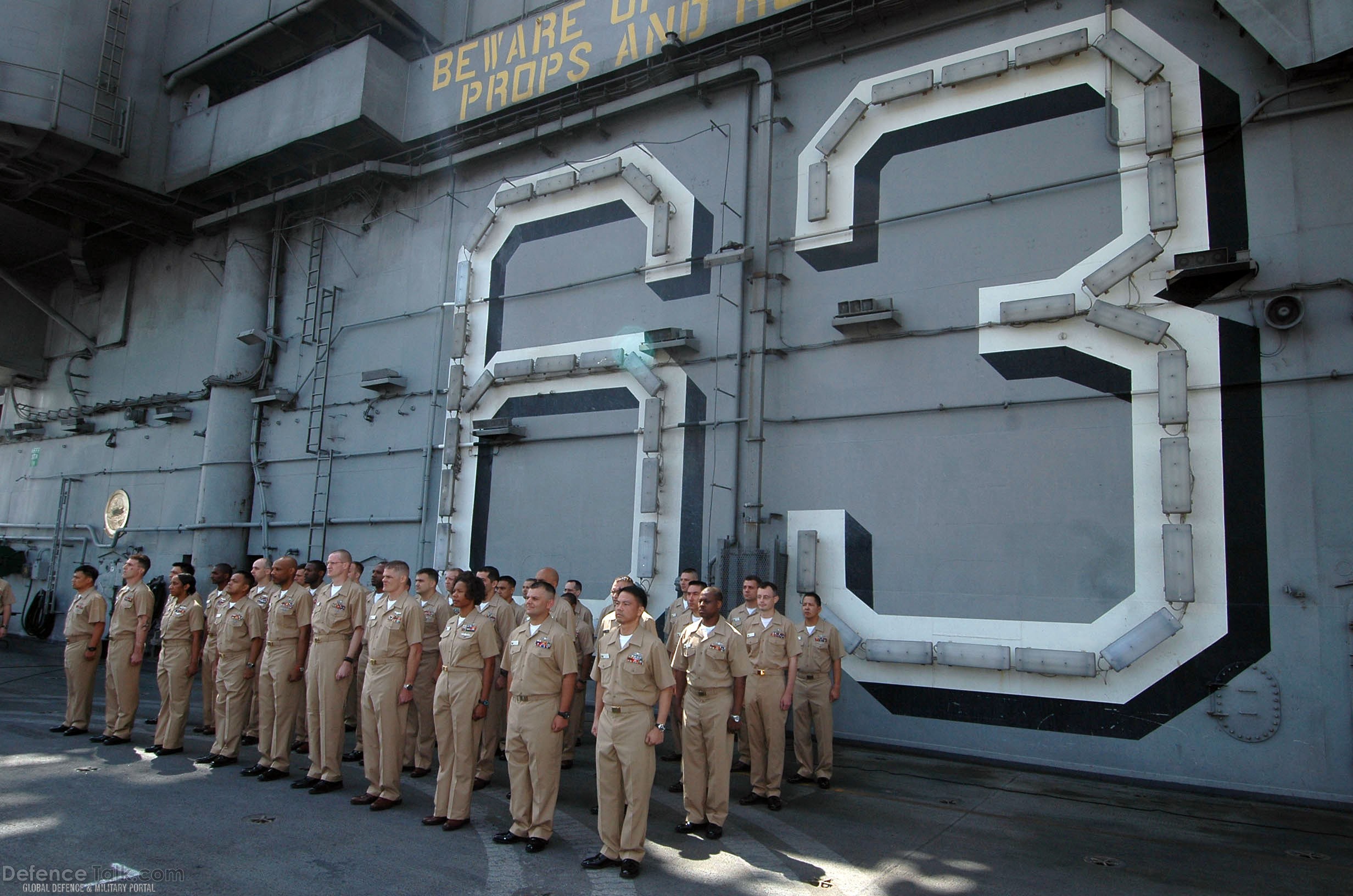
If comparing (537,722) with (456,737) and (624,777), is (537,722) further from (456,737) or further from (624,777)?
(456,737)

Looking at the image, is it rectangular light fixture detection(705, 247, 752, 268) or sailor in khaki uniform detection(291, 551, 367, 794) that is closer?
sailor in khaki uniform detection(291, 551, 367, 794)

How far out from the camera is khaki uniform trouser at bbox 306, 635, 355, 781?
677 cm

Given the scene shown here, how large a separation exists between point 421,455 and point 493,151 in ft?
15.3

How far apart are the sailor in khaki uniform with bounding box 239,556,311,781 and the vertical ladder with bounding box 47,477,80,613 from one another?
43.4 ft

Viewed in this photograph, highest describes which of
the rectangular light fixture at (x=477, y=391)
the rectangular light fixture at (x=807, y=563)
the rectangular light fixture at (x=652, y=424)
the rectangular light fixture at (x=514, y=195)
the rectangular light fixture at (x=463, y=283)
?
the rectangular light fixture at (x=514, y=195)

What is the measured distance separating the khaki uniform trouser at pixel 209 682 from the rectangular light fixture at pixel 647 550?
4.70 meters

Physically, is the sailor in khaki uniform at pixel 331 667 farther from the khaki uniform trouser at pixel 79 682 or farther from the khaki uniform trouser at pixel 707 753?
the khaki uniform trouser at pixel 79 682

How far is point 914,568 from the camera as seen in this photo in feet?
29.5

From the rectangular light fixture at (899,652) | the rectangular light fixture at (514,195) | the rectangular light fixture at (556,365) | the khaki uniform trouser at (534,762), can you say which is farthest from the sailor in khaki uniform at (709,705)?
the rectangular light fixture at (514,195)

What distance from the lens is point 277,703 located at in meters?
7.25

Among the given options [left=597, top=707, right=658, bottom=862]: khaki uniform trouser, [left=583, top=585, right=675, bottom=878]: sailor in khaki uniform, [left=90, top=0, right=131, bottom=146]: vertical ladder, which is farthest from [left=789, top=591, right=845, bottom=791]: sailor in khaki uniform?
[left=90, top=0, right=131, bottom=146]: vertical ladder

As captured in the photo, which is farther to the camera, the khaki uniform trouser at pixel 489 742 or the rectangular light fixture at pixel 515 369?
the rectangular light fixture at pixel 515 369

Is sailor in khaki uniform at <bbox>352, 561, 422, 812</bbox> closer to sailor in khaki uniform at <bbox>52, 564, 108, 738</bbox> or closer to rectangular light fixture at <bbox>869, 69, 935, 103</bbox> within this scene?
sailor in khaki uniform at <bbox>52, 564, 108, 738</bbox>

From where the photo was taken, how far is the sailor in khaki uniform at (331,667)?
6773mm
